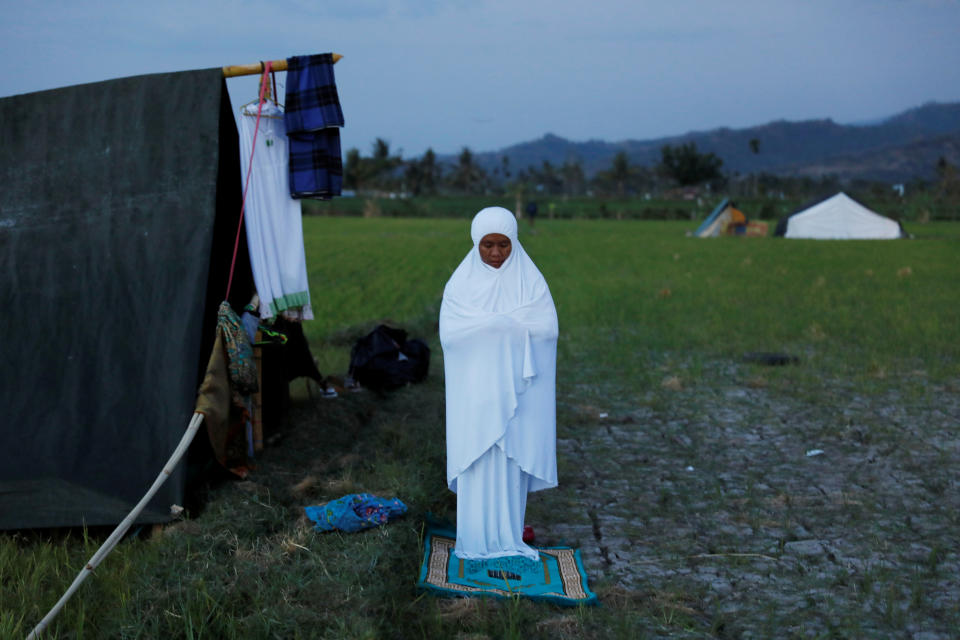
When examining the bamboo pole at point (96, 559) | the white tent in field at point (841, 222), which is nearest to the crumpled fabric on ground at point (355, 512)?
the bamboo pole at point (96, 559)

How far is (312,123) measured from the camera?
5.54 metres

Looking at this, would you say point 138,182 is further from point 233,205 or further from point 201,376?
point 201,376

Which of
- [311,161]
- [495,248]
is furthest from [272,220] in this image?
[495,248]

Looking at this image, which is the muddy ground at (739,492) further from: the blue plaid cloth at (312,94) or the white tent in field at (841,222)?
the white tent in field at (841,222)

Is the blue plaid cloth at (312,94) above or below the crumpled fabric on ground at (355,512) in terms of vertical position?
above

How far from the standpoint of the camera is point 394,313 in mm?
13312

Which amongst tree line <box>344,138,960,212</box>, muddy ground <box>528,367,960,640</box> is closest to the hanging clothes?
muddy ground <box>528,367,960,640</box>

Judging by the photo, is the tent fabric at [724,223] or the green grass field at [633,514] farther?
the tent fabric at [724,223]

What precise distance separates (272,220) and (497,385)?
7.75 feet

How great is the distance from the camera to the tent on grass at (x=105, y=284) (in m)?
4.80

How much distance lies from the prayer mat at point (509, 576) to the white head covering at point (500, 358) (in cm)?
48

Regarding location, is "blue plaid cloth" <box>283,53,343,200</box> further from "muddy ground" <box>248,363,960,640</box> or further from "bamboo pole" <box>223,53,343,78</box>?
"muddy ground" <box>248,363,960,640</box>

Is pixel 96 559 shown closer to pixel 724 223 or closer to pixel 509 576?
pixel 509 576

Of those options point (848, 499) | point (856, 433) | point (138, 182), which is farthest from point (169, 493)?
point (856, 433)
